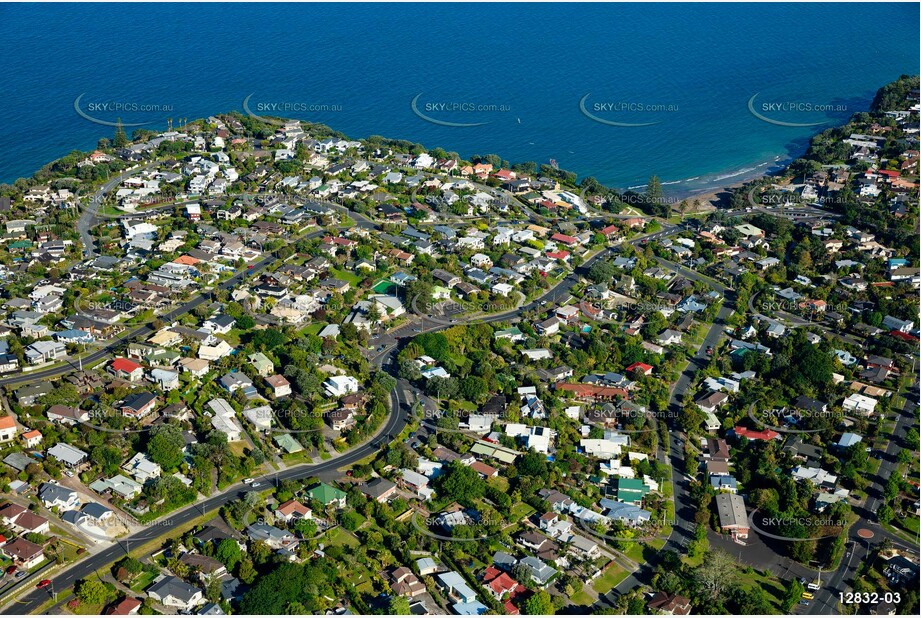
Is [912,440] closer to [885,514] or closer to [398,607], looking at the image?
[885,514]

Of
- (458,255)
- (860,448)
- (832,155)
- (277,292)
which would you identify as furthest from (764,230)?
(277,292)

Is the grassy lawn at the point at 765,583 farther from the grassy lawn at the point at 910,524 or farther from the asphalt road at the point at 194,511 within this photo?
the asphalt road at the point at 194,511

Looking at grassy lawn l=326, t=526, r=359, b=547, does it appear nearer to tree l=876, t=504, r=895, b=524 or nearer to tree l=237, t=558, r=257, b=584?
tree l=237, t=558, r=257, b=584

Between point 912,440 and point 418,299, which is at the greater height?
point 418,299

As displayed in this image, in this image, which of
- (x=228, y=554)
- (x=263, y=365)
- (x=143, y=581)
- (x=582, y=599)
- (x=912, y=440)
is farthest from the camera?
Answer: (x=263, y=365)

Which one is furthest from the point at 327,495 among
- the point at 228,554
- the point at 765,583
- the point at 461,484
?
the point at 765,583

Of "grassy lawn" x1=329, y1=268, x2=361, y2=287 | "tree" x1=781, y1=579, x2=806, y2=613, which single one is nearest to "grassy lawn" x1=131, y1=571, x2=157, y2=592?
"tree" x1=781, y1=579, x2=806, y2=613
